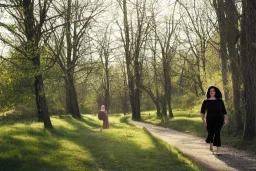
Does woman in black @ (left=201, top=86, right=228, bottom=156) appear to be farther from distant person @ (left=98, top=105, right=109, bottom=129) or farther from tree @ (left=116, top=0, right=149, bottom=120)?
tree @ (left=116, top=0, right=149, bottom=120)

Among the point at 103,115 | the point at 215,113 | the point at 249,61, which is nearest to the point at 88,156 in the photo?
the point at 215,113

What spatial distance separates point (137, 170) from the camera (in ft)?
27.6

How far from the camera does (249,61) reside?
38.5ft

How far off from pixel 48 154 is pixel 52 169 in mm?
1909

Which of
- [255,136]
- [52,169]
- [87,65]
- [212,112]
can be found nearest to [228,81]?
[255,136]

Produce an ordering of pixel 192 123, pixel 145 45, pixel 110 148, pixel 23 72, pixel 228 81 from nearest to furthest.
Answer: pixel 110 148 < pixel 23 72 < pixel 228 81 < pixel 192 123 < pixel 145 45

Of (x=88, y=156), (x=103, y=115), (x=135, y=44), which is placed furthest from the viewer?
(x=135, y=44)

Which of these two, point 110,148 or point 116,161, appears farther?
point 110,148

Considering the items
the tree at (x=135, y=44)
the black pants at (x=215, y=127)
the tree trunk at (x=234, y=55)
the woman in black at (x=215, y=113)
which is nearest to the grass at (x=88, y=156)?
the black pants at (x=215, y=127)

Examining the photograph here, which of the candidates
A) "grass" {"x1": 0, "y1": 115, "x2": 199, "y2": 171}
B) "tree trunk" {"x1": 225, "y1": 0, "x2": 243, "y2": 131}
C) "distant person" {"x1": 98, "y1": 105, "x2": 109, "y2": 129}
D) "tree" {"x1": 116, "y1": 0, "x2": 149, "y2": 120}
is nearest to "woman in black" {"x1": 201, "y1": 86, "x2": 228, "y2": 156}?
"grass" {"x1": 0, "y1": 115, "x2": 199, "y2": 171}

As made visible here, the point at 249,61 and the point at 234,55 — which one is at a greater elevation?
the point at 234,55

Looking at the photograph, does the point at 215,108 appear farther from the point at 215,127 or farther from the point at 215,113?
the point at 215,127

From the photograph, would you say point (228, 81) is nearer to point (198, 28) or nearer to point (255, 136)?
point (255, 136)

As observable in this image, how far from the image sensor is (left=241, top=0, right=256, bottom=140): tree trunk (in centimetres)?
1131
